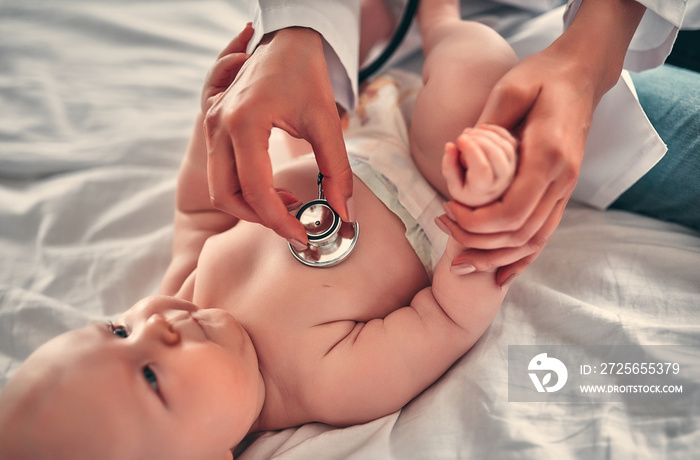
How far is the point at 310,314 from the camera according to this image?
0.79 metres

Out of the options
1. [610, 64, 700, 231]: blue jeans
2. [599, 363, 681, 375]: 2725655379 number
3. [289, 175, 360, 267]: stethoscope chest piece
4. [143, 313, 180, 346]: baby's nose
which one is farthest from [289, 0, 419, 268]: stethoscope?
[610, 64, 700, 231]: blue jeans

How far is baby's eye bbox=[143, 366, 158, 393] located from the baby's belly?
162 millimetres

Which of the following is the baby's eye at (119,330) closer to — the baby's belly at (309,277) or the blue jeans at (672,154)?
the baby's belly at (309,277)

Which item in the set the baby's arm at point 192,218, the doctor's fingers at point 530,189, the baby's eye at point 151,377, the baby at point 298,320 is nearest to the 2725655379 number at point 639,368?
the baby at point 298,320

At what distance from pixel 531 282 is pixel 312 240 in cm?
37

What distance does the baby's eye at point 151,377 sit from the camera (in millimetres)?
683

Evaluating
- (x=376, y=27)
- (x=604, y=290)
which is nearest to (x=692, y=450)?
(x=604, y=290)

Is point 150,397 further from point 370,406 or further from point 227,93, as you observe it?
point 227,93

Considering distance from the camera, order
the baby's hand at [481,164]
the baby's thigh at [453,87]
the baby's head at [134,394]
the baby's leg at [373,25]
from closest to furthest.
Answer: the baby's hand at [481,164]
the baby's head at [134,394]
the baby's thigh at [453,87]
the baby's leg at [373,25]

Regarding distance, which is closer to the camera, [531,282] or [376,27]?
[531,282]

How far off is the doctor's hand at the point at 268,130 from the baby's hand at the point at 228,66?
14cm

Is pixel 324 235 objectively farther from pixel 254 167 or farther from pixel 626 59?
pixel 626 59

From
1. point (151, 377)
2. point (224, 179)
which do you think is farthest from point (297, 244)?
point (151, 377)

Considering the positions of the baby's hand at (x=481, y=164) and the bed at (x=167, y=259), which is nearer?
the baby's hand at (x=481, y=164)
